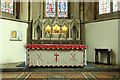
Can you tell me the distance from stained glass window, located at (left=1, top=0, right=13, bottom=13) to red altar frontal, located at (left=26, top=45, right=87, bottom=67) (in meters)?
3.76

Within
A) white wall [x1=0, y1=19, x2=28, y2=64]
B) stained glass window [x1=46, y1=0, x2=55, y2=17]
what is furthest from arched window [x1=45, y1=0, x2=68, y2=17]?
white wall [x1=0, y1=19, x2=28, y2=64]

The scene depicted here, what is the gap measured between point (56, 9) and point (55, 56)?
4549mm

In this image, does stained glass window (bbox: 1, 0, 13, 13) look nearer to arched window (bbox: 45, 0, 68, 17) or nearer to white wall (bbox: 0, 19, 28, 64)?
white wall (bbox: 0, 19, 28, 64)

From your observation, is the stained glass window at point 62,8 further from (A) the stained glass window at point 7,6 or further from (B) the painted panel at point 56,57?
(B) the painted panel at point 56,57

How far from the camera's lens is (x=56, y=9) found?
32.1ft

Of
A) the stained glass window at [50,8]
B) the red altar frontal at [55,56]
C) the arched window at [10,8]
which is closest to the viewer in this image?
the red altar frontal at [55,56]

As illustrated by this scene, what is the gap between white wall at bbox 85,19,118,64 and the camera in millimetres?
7762

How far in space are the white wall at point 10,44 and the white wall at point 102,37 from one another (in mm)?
4397

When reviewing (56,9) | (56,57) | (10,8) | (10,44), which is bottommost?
(56,57)

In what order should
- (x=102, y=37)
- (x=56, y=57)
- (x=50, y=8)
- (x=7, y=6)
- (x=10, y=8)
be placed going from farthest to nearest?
(x=50, y=8)
(x=10, y=8)
(x=7, y=6)
(x=102, y=37)
(x=56, y=57)

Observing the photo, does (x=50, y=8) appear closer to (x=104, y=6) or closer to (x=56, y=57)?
(x=104, y=6)

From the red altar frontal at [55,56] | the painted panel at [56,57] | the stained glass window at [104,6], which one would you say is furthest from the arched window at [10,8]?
the stained glass window at [104,6]

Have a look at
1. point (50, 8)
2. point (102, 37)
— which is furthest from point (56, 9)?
point (102, 37)

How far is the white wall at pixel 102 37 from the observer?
7.76 meters
